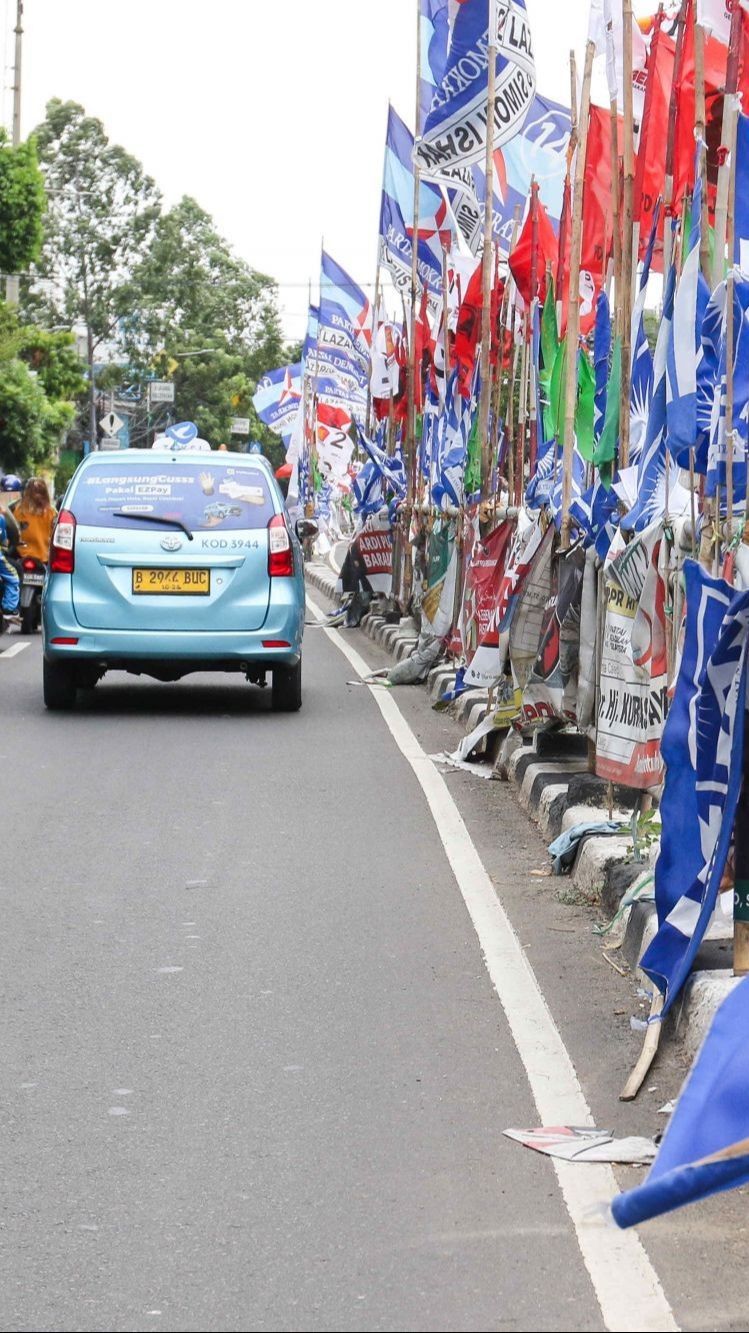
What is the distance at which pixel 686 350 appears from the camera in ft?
22.2

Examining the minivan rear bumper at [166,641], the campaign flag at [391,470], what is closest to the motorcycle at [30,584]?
the campaign flag at [391,470]

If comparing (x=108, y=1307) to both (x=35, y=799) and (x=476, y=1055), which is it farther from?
(x=35, y=799)

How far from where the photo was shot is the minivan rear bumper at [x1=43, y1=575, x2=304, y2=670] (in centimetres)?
1295

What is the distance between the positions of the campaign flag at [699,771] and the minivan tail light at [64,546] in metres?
8.11

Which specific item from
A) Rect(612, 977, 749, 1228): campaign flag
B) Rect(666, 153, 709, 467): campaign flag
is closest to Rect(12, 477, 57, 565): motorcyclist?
Rect(666, 153, 709, 467): campaign flag

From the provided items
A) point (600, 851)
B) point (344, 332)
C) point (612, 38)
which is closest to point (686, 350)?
point (600, 851)

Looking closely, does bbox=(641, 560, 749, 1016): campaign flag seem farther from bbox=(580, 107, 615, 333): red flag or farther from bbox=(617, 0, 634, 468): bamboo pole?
bbox=(580, 107, 615, 333): red flag

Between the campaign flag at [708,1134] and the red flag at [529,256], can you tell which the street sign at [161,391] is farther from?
the campaign flag at [708,1134]

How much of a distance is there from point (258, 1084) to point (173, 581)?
8325 millimetres

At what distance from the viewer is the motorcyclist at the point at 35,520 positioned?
21391 mm

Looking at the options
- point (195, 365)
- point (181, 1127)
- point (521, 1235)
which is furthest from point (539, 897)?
point (195, 365)

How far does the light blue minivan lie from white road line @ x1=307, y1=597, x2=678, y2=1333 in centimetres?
415

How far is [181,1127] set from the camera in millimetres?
4641

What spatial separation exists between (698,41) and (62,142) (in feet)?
217
